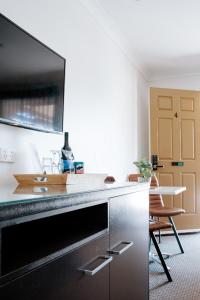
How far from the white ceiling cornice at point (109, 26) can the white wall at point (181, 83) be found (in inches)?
31.6

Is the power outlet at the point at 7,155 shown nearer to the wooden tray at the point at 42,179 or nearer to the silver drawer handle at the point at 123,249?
the wooden tray at the point at 42,179

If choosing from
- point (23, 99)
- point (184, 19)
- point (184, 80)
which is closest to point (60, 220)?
point (23, 99)

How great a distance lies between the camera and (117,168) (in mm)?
3781

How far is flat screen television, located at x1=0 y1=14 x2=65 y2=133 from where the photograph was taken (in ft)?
5.41

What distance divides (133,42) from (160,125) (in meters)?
1.36

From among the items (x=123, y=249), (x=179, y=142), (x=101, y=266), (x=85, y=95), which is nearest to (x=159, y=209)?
(x=85, y=95)

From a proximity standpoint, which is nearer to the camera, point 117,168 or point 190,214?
point 117,168

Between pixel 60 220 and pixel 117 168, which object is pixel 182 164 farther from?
pixel 60 220

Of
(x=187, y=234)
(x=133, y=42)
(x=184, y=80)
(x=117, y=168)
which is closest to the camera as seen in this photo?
(x=117, y=168)

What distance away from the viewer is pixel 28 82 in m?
1.85

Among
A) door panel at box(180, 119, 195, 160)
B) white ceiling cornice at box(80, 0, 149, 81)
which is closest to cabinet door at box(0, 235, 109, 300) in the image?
white ceiling cornice at box(80, 0, 149, 81)

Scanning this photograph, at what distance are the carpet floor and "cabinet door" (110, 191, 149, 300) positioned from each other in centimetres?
65

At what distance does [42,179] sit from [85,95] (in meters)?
1.55

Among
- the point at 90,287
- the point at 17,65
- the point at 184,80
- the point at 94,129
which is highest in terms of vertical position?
the point at 184,80
